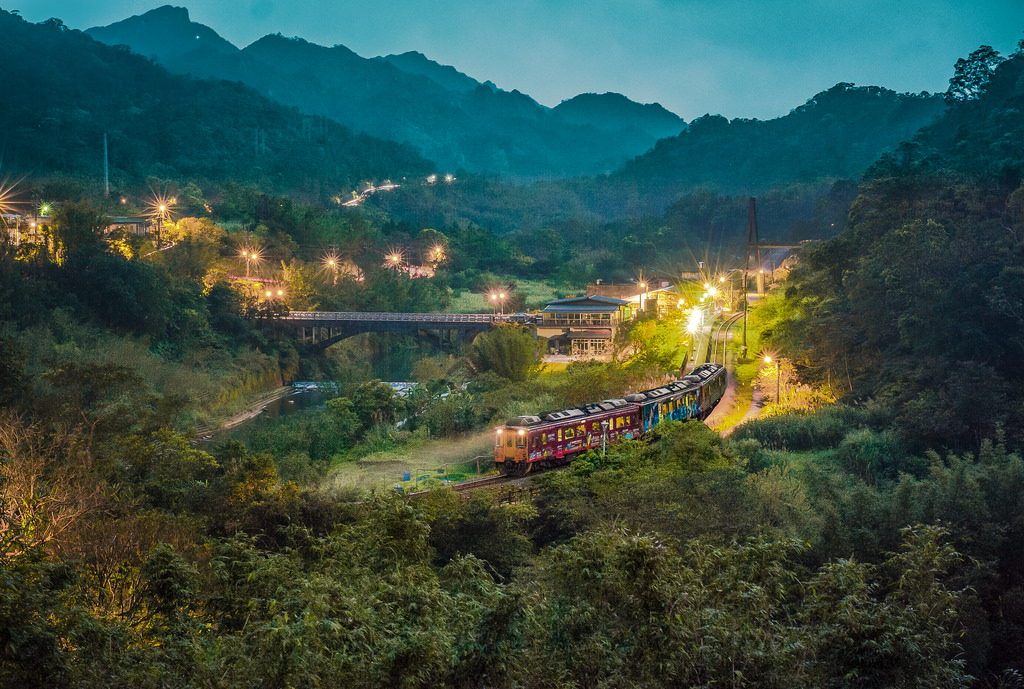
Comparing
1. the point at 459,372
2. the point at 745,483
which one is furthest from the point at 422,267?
the point at 745,483

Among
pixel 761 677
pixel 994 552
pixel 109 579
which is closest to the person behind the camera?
pixel 761 677

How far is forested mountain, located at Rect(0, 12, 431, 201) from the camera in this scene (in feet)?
316

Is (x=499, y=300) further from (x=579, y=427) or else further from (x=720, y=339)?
(x=579, y=427)

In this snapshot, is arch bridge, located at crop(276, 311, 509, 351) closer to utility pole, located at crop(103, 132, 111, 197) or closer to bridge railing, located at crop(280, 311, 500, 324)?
bridge railing, located at crop(280, 311, 500, 324)

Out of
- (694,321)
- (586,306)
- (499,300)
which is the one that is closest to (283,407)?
(586,306)

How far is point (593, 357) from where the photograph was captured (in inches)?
1913

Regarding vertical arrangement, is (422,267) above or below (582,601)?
above

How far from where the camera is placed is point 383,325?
195 feet

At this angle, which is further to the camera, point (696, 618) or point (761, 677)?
point (696, 618)

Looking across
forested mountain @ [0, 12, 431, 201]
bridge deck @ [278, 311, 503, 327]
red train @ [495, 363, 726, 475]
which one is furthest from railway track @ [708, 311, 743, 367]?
forested mountain @ [0, 12, 431, 201]

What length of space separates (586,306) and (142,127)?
7708 cm

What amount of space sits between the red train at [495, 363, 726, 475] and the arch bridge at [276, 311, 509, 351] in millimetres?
26125

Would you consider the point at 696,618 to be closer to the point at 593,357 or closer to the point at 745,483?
the point at 745,483

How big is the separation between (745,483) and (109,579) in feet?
43.8
